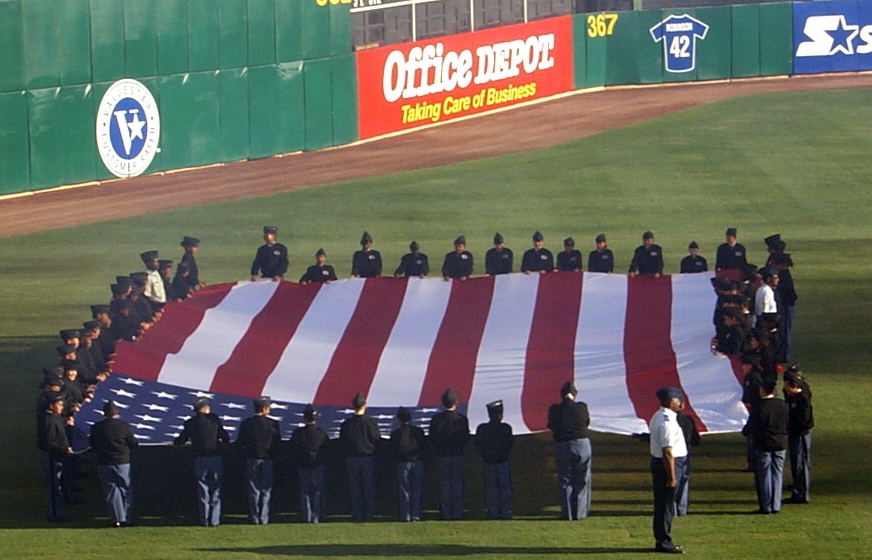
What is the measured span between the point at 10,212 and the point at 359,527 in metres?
16.7

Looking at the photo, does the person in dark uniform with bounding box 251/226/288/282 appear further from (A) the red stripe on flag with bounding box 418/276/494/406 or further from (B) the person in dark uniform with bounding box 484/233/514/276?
(B) the person in dark uniform with bounding box 484/233/514/276

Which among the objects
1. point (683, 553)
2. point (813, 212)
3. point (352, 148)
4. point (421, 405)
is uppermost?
point (352, 148)

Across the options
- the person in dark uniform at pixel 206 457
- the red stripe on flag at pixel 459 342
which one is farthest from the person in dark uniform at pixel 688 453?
the person in dark uniform at pixel 206 457

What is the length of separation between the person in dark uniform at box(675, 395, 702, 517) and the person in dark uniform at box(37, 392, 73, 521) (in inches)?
194

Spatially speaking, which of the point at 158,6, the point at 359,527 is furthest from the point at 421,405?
the point at 158,6

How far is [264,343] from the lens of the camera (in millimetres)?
14000

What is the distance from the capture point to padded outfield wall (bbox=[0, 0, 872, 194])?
90.1ft

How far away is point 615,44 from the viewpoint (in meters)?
40.8

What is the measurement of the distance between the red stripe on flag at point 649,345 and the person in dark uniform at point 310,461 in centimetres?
263

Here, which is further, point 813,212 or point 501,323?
point 813,212

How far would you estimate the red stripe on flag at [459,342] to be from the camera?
12734 millimetres

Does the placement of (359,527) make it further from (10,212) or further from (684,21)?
(684,21)

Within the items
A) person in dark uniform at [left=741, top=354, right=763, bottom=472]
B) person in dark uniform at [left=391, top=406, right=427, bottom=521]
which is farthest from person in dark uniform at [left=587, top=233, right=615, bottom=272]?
person in dark uniform at [left=391, top=406, right=427, bottom=521]

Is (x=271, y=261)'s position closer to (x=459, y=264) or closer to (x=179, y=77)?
(x=459, y=264)
